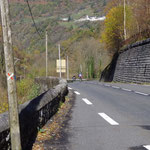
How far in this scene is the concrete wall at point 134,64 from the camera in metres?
23.2

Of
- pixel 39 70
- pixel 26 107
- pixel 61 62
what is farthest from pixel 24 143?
pixel 39 70

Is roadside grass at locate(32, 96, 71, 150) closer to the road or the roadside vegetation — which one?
the road

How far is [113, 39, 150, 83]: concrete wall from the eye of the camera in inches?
914

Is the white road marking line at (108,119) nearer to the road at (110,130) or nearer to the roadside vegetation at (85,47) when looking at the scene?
the road at (110,130)

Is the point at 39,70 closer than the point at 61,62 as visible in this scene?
No

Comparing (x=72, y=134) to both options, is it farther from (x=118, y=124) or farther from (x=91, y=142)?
(x=118, y=124)

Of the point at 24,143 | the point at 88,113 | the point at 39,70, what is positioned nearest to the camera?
the point at 24,143

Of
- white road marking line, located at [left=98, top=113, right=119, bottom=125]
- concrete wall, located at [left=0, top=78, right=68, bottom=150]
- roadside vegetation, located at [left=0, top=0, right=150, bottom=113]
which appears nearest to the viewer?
concrete wall, located at [left=0, top=78, right=68, bottom=150]

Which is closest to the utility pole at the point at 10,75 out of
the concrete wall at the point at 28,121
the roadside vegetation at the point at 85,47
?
the concrete wall at the point at 28,121

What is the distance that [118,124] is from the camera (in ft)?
21.3

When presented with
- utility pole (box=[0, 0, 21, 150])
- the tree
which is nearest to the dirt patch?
utility pole (box=[0, 0, 21, 150])

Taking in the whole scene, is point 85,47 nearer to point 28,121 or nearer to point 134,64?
point 134,64

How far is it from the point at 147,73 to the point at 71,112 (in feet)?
50.2

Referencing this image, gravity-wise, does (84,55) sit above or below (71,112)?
above
